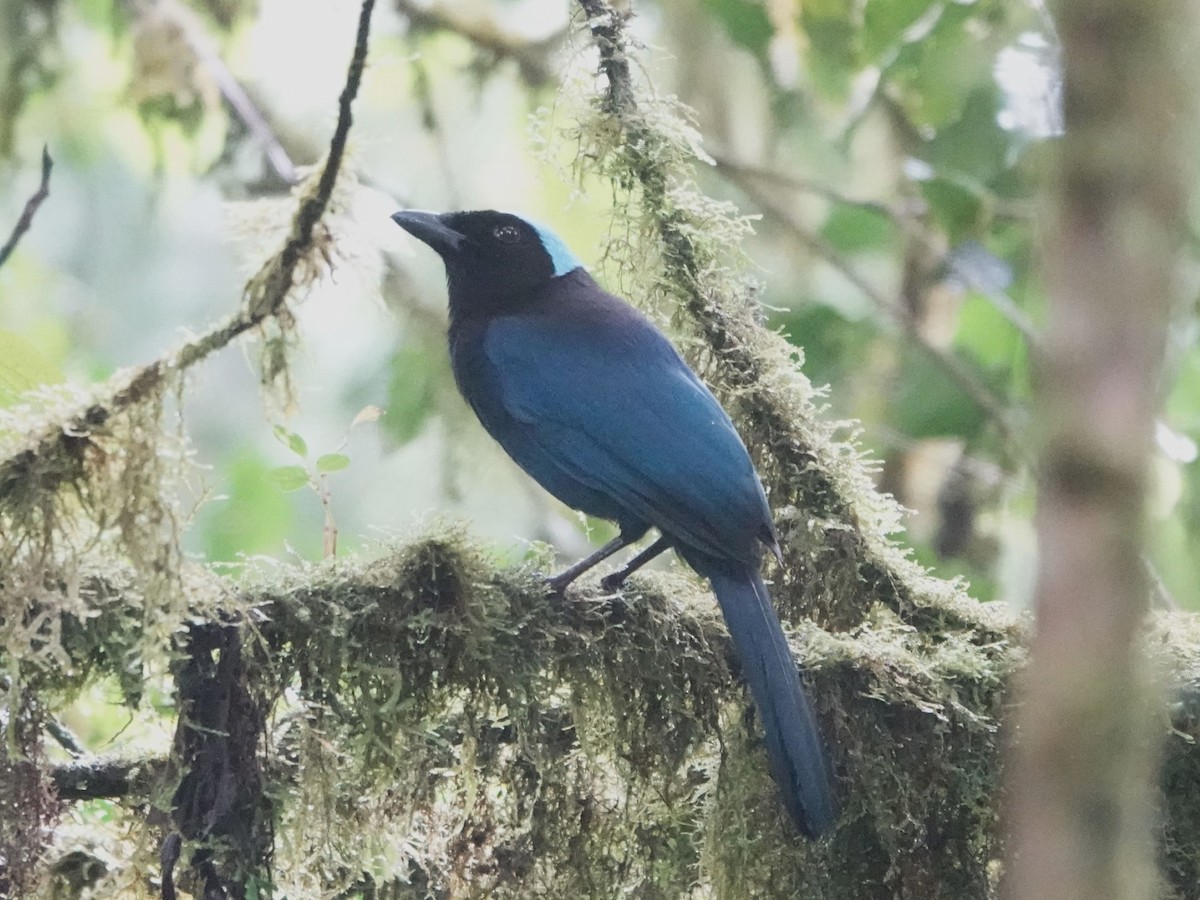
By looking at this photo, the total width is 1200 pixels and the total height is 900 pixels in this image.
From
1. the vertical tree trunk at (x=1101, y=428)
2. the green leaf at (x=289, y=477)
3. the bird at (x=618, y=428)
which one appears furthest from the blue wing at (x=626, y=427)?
the vertical tree trunk at (x=1101, y=428)

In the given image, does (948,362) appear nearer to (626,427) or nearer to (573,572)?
(626,427)

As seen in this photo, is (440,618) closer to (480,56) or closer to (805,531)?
(805,531)

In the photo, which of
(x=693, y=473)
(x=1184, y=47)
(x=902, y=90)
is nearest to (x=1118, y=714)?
(x=1184, y=47)

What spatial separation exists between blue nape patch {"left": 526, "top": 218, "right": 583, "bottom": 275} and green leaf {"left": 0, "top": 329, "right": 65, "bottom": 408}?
1771 millimetres

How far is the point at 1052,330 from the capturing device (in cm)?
85

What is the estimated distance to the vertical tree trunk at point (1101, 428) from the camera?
0.84 meters

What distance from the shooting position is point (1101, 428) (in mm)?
847

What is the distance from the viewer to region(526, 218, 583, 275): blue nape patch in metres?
3.98

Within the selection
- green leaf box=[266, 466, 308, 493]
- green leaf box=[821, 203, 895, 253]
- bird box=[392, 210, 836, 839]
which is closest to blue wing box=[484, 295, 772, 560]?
bird box=[392, 210, 836, 839]

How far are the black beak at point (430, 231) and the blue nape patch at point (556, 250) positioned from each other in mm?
226

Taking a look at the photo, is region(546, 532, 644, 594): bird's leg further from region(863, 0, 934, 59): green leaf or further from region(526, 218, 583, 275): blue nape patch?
region(863, 0, 934, 59): green leaf

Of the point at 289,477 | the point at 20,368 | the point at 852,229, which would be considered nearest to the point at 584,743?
the point at 289,477

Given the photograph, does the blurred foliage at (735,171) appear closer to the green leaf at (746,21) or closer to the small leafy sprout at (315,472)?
the green leaf at (746,21)

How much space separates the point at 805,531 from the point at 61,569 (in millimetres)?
1595
